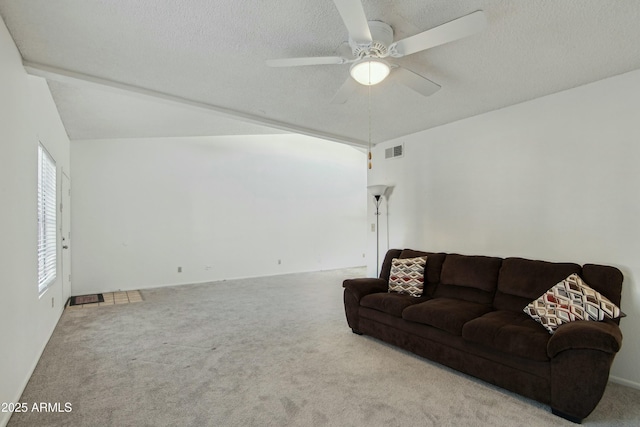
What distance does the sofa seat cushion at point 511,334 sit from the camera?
2350 mm

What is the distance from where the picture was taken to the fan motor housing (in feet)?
6.83

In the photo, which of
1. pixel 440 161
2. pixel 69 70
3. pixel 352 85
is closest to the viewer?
pixel 352 85

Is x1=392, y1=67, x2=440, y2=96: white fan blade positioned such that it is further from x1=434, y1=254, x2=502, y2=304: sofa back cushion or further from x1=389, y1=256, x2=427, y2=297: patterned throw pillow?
x1=389, y1=256, x2=427, y2=297: patterned throw pillow

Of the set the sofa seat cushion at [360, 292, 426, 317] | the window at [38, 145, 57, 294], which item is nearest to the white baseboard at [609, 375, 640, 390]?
the sofa seat cushion at [360, 292, 426, 317]

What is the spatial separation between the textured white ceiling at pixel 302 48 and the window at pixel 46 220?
0.84m

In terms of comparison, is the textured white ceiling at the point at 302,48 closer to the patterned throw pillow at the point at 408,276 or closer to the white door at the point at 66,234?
the patterned throw pillow at the point at 408,276

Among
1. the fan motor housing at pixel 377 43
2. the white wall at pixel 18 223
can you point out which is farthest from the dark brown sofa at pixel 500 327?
the white wall at pixel 18 223

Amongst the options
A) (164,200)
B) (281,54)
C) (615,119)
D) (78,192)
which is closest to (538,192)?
(615,119)

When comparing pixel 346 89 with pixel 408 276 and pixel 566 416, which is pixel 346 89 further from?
pixel 566 416

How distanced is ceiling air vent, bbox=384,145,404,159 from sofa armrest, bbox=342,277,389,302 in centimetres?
184

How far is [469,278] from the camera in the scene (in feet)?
11.2

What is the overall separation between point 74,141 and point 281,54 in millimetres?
5078

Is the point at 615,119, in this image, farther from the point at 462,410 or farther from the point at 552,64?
the point at 462,410

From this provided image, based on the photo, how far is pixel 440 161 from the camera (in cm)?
427
